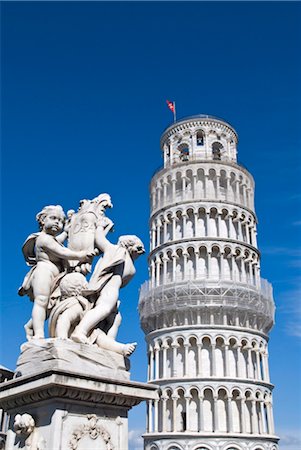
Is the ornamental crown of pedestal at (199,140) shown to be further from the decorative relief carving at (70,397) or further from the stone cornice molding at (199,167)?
the decorative relief carving at (70,397)

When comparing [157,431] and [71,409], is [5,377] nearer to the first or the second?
[157,431]

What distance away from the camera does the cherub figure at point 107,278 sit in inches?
189

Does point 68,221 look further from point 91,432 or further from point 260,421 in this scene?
point 260,421

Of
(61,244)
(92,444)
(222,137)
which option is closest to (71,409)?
(92,444)

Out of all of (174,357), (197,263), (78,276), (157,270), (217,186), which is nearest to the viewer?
(78,276)

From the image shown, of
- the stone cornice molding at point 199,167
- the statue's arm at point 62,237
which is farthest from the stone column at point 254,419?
the statue's arm at point 62,237

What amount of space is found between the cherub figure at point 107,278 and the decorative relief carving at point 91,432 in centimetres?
69

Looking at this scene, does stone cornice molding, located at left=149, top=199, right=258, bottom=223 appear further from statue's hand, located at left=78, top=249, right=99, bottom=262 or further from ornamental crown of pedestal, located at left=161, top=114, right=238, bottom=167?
statue's hand, located at left=78, top=249, right=99, bottom=262

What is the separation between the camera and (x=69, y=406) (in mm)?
4301

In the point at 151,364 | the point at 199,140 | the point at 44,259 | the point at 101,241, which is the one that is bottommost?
the point at 44,259

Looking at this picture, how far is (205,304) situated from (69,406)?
3624 cm

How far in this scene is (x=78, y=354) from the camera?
14.8 ft

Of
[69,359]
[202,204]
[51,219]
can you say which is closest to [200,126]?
[202,204]

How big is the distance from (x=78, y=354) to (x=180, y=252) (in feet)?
128
